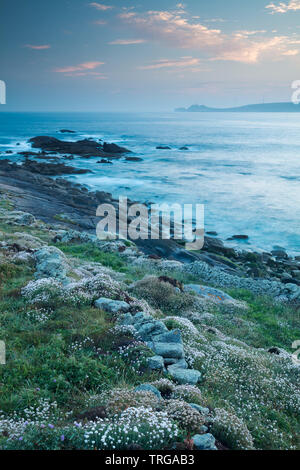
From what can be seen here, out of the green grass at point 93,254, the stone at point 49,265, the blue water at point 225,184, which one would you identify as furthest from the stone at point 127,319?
the blue water at point 225,184

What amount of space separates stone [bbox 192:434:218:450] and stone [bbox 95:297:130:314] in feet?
15.4

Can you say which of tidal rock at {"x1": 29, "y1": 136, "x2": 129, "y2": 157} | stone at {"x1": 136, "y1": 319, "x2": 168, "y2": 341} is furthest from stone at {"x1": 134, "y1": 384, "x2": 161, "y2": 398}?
tidal rock at {"x1": 29, "y1": 136, "x2": 129, "y2": 157}

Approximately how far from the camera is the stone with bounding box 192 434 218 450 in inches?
183

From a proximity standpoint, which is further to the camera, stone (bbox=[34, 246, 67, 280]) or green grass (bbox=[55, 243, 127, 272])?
green grass (bbox=[55, 243, 127, 272])

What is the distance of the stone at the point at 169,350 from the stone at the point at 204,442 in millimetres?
2792

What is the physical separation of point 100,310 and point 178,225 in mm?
25862

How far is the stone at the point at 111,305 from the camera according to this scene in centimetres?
920

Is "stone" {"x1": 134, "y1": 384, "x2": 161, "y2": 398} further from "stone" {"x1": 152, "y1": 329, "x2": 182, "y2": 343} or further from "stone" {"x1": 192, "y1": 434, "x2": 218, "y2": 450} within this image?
"stone" {"x1": 152, "y1": 329, "x2": 182, "y2": 343}

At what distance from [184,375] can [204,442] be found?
87.4 inches

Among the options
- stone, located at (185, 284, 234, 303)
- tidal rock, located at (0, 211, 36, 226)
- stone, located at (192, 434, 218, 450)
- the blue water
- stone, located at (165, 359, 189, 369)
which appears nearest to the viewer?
stone, located at (192, 434, 218, 450)

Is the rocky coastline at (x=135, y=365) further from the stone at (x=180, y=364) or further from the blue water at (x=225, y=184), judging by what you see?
the blue water at (x=225, y=184)

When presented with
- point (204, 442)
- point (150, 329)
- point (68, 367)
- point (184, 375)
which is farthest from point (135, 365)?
point (204, 442)

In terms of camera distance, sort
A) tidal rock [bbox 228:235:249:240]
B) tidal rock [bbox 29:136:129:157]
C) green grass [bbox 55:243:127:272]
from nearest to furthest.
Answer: green grass [bbox 55:243:127:272]
tidal rock [bbox 228:235:249:240]
tidal rock [bbox 29:136:129:157]
